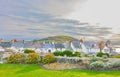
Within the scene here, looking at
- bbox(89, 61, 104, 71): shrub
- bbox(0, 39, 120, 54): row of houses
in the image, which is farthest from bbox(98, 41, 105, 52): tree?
bbox(89, 61, 104, 71): shrub

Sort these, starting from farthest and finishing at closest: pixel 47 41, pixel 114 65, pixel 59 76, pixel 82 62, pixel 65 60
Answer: pixel 47 41
pixel 65 60
pixel 82 62
pixel 114 65
pixel 59 76

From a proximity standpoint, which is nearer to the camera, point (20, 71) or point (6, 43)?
point (20, 71)

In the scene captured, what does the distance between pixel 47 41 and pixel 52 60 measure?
43.7 m

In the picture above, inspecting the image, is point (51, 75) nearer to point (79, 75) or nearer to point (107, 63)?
point (79, 75)

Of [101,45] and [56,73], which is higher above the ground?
[101,45]

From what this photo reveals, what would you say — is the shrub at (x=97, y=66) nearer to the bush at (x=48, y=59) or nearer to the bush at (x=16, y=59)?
the bush at (x=48, y=59)

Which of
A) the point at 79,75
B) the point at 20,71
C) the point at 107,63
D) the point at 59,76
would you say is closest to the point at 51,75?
the point at 59,76

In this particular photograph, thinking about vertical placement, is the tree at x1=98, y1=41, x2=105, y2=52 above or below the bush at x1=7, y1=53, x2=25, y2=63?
above

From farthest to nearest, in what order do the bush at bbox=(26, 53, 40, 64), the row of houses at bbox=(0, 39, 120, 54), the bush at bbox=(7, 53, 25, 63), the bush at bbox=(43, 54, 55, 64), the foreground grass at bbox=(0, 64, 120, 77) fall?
the row of houses at bbox=(0, 39, 120, 54), the bush at bbox=(7, 53, 25, 63), the bush at bbox=(26, 53, 40, 64), the bush at bbox=(43, 54, 55, 64), the foreground grass at bbox=(0, 64, 120, 77)

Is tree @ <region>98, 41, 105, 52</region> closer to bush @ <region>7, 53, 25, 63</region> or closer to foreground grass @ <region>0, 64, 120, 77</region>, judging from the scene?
bush @ <region>7, 53, 25, 63</region>

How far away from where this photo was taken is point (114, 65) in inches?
1030

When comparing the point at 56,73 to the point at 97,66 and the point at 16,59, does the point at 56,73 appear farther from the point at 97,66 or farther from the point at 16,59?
the point at 16,59

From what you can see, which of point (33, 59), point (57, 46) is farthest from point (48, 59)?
point (57, 46)

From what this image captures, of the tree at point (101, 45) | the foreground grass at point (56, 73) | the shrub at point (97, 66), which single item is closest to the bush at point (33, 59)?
the foreground grass at point (56, 73)
